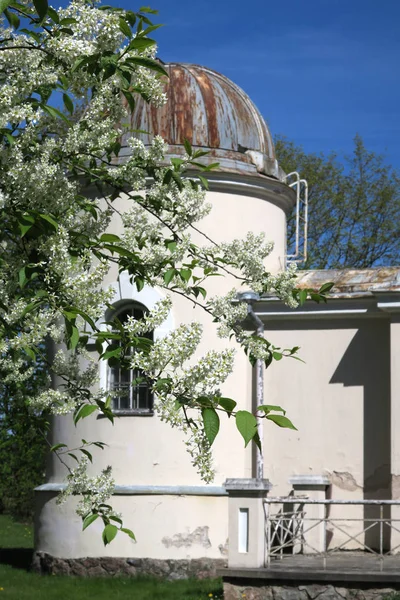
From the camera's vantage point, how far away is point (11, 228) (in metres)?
5.18

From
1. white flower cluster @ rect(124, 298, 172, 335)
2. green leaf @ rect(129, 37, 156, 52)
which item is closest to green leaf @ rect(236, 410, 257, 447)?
white flower cluster @ rect(124, 298, 172, 335)

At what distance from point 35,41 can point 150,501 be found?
9221mm

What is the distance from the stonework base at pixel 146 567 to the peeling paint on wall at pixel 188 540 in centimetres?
20

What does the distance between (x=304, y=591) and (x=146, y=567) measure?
134 inches

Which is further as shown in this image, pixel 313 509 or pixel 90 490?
pixel 313 509

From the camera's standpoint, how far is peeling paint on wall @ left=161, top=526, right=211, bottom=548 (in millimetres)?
13234

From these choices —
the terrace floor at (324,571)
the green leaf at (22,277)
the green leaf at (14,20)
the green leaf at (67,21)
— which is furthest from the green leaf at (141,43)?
the terrace floor at (324,571)

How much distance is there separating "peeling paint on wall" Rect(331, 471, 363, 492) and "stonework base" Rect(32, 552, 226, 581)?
1736 millimetres

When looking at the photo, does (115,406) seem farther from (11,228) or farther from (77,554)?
(11,228)

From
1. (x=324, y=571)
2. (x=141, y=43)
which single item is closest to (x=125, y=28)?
(x=141, y=43)

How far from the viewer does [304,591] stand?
10289 mm

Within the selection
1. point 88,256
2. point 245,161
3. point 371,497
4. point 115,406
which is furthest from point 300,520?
point 88,256

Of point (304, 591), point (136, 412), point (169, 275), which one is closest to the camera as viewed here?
point (169, 275)

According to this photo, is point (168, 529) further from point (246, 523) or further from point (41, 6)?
point (41, 6)
